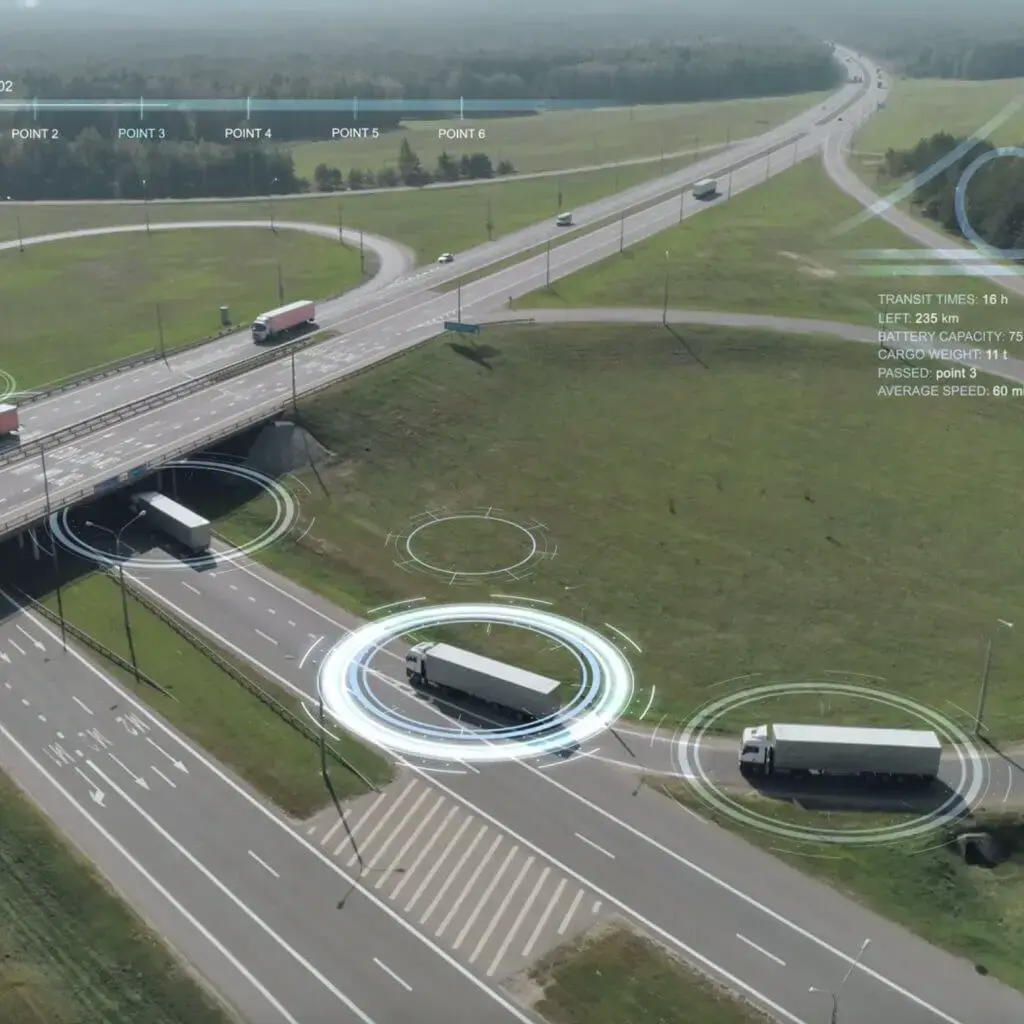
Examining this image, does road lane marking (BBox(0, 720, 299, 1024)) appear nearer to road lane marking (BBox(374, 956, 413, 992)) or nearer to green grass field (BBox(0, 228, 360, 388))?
road lane marking (BBox(374, 956, 413, 992))

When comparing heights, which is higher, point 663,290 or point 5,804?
point 663,290

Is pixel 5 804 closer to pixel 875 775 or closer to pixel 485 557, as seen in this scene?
pixel 485 557

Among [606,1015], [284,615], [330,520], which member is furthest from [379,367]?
[606,1015]

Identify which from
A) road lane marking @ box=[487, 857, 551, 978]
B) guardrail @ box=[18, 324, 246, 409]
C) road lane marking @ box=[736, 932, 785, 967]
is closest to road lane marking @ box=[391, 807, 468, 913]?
road lane marking @ box=[487, 857, 551, 978]

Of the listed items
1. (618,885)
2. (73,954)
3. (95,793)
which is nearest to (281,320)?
(95,793)

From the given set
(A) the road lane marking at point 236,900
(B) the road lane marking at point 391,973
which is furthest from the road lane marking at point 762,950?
(A) the road lane marking at point 236,900
